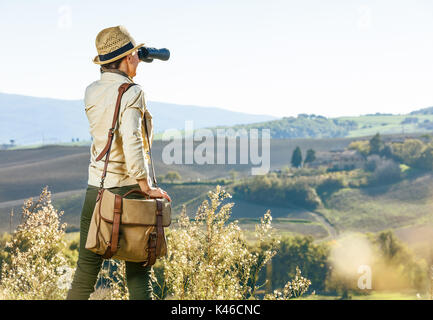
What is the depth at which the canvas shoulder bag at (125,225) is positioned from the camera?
2963 mm

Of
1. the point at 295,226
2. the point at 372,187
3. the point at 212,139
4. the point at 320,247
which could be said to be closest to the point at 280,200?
the point at 295,226

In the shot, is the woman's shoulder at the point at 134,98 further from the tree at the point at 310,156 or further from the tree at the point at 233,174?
the tree at the point at 310,156

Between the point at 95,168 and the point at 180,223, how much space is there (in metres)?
1.44

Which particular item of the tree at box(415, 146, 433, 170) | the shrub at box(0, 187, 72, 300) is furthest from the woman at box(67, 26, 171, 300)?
the tree at box(415, 146, 433, 170)

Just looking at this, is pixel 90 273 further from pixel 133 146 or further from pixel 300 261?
pixel 300 261

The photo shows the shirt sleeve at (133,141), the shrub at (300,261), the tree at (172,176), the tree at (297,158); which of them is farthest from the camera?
the tree at (297,158)

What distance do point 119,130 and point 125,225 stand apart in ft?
1.73

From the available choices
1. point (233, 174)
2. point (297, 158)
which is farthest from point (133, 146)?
point (297, 158)

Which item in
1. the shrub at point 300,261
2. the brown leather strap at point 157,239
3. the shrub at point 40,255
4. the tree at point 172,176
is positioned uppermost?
the brown leather strap at point 157,239

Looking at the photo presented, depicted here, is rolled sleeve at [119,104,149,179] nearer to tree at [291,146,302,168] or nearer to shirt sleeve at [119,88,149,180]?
shirt sleeve at [119,88,149,180]

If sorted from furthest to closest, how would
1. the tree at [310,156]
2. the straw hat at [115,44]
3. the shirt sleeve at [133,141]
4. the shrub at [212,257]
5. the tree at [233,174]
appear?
the tree at [310,156], the tree at [233,174], the shrub at [212,257], the straw hat at [115,44], the shirt sleeve at [133,141]

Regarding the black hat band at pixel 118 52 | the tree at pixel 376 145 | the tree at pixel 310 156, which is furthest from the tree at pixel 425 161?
the black hat band at pixel 118 52

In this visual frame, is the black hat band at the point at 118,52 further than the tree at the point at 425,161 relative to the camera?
No

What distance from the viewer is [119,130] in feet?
9.97
